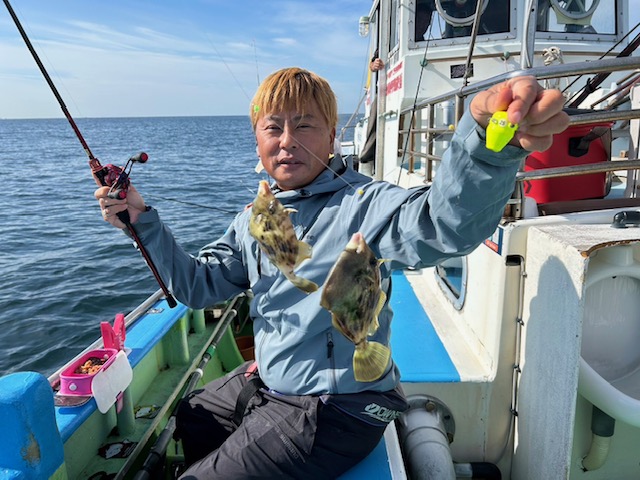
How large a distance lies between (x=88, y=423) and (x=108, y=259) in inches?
387

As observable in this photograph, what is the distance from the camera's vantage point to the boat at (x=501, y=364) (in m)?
2.46

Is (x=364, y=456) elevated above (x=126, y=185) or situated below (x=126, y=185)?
below

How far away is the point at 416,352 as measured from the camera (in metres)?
3.69

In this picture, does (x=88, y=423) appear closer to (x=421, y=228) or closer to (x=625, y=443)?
(x=421, y=228)

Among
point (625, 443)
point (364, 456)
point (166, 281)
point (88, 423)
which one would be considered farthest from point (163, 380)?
point (625, 443)

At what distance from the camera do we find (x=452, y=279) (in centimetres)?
458

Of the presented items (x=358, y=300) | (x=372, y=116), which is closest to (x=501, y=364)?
(x=358, y=300)

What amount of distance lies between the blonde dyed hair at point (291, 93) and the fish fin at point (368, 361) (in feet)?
3.35

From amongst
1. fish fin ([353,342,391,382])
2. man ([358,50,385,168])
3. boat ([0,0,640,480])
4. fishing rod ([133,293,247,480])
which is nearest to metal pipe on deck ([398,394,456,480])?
boat ([0,0,640,480])

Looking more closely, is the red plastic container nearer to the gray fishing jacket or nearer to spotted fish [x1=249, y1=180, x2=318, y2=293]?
the gray fishing jacket

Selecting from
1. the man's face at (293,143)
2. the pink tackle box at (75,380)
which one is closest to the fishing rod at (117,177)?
the man's face at (293,143)

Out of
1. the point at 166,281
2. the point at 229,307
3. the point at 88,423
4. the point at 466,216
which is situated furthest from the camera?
the point at 229,307

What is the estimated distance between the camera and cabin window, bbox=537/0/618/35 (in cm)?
732

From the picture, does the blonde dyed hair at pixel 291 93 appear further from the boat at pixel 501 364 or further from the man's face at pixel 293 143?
the boat at pixel 501 364
